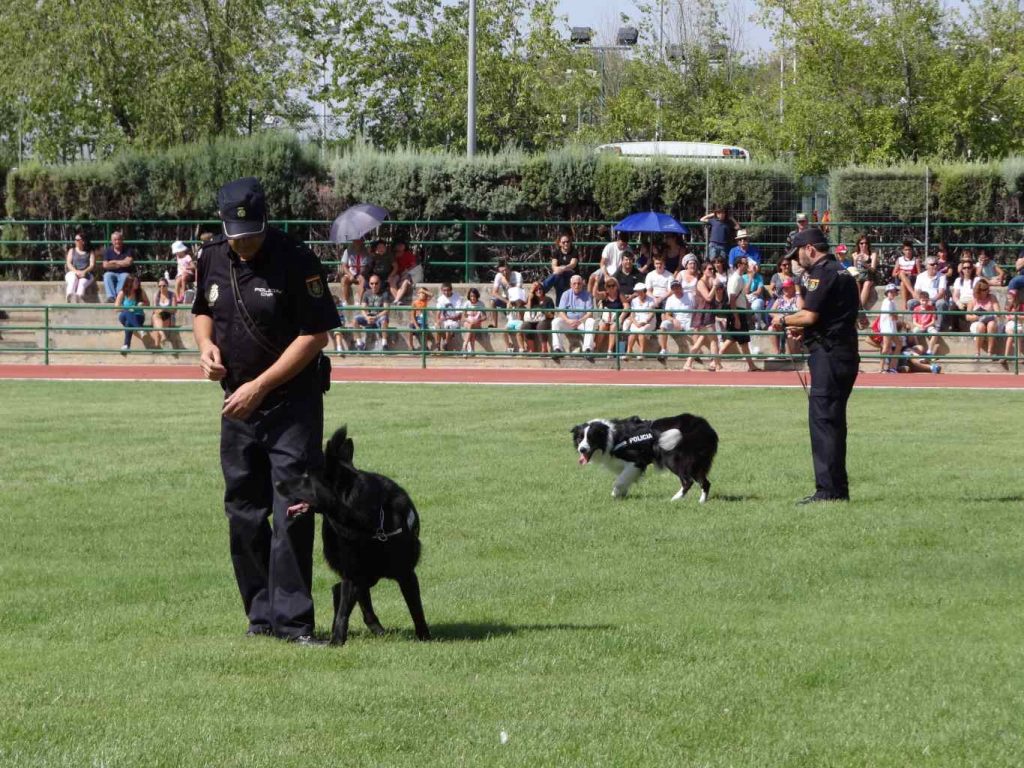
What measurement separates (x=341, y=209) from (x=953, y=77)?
22143 millimetres

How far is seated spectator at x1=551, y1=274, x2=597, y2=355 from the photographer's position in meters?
26.9

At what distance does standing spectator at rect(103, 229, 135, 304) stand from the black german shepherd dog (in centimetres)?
2309

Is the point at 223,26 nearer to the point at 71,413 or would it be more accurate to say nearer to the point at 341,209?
the point at 341,209

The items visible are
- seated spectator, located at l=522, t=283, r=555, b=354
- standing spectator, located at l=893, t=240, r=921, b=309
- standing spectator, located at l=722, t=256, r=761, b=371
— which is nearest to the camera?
standing spectator, located at l=722, t=256, r=761, b=371

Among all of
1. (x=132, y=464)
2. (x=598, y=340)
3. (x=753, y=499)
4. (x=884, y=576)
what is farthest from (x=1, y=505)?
(x=598, y=340)

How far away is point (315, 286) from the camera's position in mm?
6980

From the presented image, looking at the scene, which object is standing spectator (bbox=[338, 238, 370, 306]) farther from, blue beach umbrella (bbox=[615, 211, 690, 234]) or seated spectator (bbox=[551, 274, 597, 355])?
blue beach umbrella (bbox=[615, 211, 690, 234])

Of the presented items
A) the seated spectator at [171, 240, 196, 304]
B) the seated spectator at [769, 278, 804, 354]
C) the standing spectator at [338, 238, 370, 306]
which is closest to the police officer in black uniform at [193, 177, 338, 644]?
the seated spectator at [769, 278, 804, 354]

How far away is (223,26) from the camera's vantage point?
4388cm

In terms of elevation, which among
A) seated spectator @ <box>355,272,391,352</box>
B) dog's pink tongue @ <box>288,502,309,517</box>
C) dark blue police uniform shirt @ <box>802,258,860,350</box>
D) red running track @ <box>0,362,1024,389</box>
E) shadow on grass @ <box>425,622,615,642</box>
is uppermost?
dark blue police uniform shirt @ <box>802,258,860,350</box>

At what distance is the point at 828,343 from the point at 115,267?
69.1ft

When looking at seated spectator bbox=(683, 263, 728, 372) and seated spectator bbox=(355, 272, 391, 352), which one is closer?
seated spectator bbox=(683, 263, 728, 372)

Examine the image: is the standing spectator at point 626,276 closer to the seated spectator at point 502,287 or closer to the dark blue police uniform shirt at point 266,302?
the seated spectator at point 502,287

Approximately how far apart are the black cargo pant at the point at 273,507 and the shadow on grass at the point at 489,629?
2.29ft
